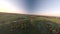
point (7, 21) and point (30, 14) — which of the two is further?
point (30, 14)

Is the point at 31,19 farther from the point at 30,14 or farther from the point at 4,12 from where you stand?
the point at 4,12

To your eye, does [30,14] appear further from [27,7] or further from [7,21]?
[7,21]

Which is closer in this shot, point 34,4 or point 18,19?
point 18,19

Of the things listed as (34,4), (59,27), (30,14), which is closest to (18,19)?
(30,14)

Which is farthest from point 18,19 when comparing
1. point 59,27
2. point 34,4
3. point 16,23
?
point 59,27

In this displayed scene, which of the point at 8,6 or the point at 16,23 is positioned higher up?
the point at 8,6

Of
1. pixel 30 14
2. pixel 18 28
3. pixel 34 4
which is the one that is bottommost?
pixel 18 28
